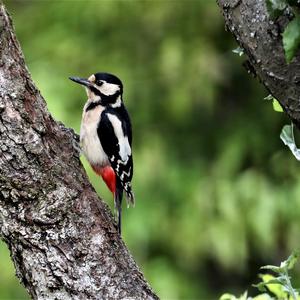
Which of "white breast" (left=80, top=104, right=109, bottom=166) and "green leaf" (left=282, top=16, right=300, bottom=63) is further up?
"white breast" (left=80, top=104, right=109, bottom=166)

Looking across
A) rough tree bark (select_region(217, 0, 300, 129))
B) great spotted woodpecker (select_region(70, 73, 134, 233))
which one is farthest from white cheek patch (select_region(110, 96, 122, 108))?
rough tree bark (select_region(217, 0, 300, 129))

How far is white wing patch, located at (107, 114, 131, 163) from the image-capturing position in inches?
177

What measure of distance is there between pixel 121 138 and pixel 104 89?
0.91 ft

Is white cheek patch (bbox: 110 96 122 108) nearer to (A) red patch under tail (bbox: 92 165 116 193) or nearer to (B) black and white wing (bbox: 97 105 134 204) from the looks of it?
(B) black and white wing (bbox: 97 105 134 204)

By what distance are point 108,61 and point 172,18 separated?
596 mm

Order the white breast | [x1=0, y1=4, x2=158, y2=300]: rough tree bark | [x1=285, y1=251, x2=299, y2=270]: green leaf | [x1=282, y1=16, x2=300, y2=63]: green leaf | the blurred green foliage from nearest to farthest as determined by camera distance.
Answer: [x1=282, y1=16, x2=300, y2=63]: green leaf < [x1=285, y1=251, x2=299, y2=270]: green leaf < [x1=0, y1=4, x2=158, y2=300]: rough tree bark < the white breast < the blurred green foliage

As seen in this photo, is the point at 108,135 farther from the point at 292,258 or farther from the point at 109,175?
the point at 292,258

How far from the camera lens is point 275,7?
2180mm

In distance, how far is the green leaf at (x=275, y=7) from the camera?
7.11 ft

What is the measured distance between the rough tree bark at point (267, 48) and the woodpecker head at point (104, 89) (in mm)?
2219

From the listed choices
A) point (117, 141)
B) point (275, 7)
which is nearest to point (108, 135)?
point (117, 141)

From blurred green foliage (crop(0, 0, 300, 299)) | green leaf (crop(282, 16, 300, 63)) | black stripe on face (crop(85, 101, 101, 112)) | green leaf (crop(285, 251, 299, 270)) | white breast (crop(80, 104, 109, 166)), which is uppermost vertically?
blurred green foliage (crop(0, 0, 300, 299))

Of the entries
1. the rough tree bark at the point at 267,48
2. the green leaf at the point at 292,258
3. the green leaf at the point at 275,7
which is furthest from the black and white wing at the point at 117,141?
the green leaf at the point at 275,7

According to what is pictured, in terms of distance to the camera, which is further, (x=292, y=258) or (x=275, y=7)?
(x=292, y=258)
